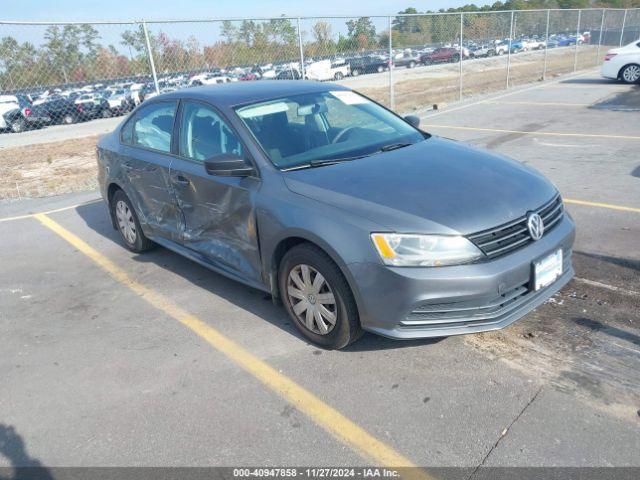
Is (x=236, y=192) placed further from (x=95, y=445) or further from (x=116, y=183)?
(x=116, y=183)

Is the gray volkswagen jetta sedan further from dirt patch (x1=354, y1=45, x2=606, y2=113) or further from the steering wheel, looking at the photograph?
dirt patch (x1=354, y1=45, x2=606, y2=113)

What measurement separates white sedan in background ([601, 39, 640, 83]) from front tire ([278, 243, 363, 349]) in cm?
1698

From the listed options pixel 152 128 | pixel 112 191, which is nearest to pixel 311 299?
pixel 152 128

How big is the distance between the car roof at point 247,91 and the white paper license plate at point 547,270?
2.29 m

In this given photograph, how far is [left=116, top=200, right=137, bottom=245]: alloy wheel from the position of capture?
536 centimetres

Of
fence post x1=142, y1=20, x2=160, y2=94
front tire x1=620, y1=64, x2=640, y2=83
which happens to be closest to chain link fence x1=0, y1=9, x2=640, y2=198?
fence post x1=142, y1=20, x2=160, y2=94

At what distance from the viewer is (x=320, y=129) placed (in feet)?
13.5

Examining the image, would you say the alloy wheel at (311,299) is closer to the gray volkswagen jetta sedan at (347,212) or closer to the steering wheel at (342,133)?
the gray volkswagen jetta sedan at (347,212)

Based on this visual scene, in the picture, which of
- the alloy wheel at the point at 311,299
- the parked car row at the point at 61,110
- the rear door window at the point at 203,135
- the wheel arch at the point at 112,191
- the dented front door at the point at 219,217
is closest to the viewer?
the alloy wheel at the point at 311,299

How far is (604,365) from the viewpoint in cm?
312

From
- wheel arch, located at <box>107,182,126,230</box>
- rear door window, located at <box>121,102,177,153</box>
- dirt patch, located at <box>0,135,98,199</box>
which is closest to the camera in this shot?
rear door window, located at <box>121,102,177,153</box>

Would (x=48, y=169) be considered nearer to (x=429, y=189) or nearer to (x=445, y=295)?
(x=429, y=189)

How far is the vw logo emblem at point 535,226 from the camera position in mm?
3145

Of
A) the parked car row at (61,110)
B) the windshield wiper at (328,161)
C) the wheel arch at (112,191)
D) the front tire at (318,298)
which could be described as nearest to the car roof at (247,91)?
the windshield wiper at (328,161)
